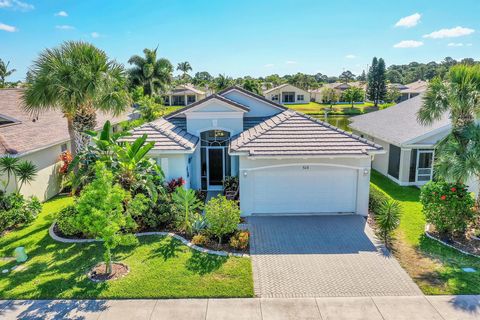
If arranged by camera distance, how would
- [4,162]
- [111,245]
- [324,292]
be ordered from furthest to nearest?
[4,162], [111,245], [324,292]

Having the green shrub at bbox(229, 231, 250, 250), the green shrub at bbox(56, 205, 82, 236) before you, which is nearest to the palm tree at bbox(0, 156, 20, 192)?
the green shrub at bbox(56, 205, 82, 236)

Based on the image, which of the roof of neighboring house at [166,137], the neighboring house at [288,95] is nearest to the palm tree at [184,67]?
the neighboring house at [288,95]

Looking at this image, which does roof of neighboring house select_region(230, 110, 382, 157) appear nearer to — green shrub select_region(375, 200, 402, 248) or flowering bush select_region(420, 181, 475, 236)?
green shrub select_region(375, 200, 402, 248)

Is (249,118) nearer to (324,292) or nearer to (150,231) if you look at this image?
(150,231)

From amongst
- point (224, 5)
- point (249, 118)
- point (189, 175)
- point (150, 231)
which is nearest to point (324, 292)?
point (150, 231)

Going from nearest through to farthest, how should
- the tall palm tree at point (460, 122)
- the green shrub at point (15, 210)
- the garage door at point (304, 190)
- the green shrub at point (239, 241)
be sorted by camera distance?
the green shrub at point (239, 241) → the tall palm tree at point (460, 122) → the green shrub at point (15, 210) → the garage door at point (304, 190)

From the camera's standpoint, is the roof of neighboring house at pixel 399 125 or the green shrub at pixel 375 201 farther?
the roof of neighboring house at pixel 399 125

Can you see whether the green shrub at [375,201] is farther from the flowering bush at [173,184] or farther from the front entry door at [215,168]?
the flowering bush at [173,184]
